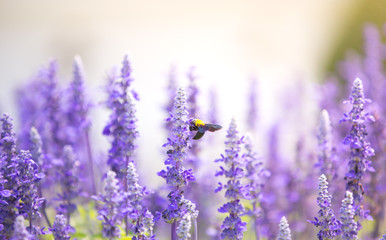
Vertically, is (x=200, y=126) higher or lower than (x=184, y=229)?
higher

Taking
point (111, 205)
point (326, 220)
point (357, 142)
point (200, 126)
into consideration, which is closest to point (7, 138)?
point (111, 205)

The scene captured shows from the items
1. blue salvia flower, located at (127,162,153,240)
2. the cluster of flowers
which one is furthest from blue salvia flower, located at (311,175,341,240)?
blue salvia flower, located at (127,162,153,240)

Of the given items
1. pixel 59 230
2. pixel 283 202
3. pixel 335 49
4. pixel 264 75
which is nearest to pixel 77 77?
pixel 59 230

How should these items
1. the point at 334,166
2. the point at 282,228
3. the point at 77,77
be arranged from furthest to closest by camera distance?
the point at 77,77 < the point at 334,166 < the point at 282,228

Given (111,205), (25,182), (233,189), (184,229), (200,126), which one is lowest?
(184,229)

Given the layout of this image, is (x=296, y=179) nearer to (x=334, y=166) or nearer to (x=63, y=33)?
(x=334, y=166)

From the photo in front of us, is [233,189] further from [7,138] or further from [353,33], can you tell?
[353,33]

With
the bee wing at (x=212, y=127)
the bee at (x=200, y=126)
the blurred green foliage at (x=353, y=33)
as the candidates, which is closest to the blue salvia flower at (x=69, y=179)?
the bee at (x=200, y=126)
